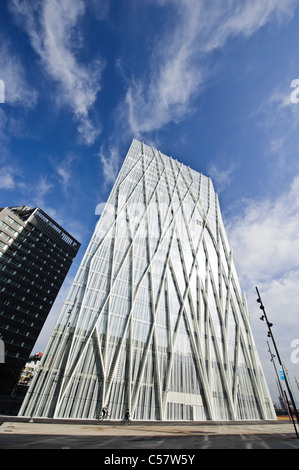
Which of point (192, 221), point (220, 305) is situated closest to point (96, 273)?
point (220, 305)

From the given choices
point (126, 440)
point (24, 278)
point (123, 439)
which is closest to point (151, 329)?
point (123, 439)

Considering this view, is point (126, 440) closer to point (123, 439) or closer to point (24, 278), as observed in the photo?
point (123, 439)

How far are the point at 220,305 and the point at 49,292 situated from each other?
150 ft

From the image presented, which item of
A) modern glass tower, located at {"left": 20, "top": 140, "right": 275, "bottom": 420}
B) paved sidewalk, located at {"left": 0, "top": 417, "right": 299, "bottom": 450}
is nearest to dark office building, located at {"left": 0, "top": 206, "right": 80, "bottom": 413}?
modern glass tower, located at {"left": 20, "top": 140, "right": 275, "bottom": 420}

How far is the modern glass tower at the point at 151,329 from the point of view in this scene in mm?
17516

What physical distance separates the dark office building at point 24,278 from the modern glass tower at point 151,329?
32547mm

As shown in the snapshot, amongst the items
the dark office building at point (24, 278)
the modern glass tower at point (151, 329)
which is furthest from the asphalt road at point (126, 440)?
the dark office building at point (24, 278)

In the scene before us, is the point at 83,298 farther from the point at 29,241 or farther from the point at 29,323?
the point at 29,241

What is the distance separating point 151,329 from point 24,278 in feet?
136

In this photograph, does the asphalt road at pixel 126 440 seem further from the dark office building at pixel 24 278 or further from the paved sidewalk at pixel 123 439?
the dark office building at pixel 24 278

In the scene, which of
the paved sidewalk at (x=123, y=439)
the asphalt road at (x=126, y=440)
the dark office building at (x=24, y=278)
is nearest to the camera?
the asphalt road at (x=126, y=440)

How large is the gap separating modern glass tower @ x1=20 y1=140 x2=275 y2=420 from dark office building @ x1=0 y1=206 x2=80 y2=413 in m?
32.5

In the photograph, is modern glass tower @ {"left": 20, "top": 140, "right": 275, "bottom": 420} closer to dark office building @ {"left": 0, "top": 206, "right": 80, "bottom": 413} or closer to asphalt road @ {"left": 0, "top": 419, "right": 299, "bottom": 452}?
asphalt road @ {"left": 0, "top": 419, "right": 299, "bottom": 452}

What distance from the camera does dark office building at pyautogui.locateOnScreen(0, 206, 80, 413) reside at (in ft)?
138
